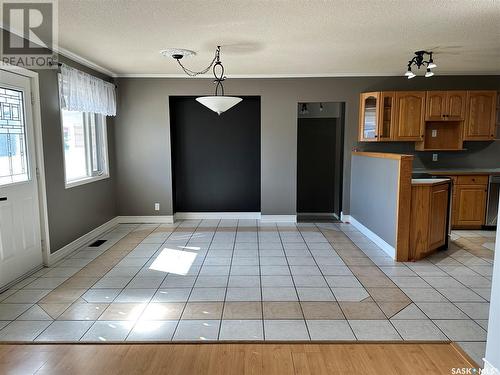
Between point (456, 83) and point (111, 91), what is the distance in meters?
5.47

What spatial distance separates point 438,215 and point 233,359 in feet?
10.4

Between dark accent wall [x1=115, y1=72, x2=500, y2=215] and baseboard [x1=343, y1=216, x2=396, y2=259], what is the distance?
42 cm

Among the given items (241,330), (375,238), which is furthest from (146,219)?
(241,330)

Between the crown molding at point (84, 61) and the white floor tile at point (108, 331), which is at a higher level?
the crown molding at point (84, 61)

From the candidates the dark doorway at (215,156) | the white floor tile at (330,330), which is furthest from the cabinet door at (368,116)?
the white floor tile at (330,330)

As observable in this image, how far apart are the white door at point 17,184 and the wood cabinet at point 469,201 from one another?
5.57 meters

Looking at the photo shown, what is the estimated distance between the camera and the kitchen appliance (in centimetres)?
537

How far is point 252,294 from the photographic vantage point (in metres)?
3.27

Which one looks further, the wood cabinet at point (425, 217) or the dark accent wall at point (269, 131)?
the dark accent wall at point (269, 131)

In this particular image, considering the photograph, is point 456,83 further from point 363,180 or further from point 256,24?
point 256,24

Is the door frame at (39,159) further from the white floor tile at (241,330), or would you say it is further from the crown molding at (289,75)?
the white floor tile at (241,330)

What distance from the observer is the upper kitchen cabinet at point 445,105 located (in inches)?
219

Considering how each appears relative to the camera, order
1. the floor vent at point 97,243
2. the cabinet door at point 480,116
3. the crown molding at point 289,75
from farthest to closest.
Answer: the crown molding at point 289,75 < the cabinet door at point 480,116 < the floor vent at point 97,243

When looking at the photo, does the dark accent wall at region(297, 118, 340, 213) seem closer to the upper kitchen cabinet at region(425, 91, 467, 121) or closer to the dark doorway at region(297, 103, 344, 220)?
the dark doorway at region(297, 103, 344, 220)
